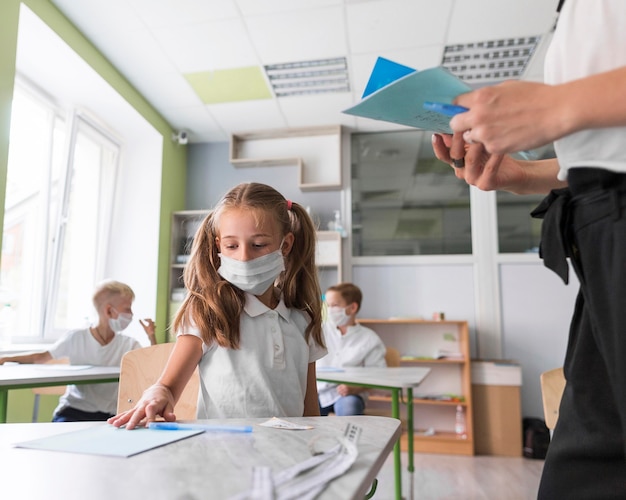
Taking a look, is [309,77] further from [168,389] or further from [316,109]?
[168,389]

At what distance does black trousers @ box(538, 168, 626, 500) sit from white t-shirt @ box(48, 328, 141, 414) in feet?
7.34

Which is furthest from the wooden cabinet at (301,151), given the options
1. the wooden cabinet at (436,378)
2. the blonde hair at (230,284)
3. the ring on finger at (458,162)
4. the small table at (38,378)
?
the ring on finger at (458,162)

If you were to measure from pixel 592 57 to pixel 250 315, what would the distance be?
3.06 ft

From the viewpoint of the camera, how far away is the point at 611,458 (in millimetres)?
675

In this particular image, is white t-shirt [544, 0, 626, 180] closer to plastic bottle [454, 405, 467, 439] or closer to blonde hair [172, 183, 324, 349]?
blonde hair [172, 183, 324, 349]

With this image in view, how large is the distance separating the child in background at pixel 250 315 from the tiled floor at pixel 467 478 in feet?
5.39

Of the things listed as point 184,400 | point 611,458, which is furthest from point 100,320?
point 611,458

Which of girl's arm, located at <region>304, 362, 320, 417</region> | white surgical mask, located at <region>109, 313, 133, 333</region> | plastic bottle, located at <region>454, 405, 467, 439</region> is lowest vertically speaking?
plastic bottle, located at <region>454, 405, 467, 439</region>

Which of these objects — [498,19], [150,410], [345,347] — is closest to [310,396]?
[150,410]

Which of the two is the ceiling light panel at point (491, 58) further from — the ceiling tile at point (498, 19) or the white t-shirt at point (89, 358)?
the white t-shirt at point (89, 358)

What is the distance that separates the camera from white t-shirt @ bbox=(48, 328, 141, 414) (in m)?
2.46

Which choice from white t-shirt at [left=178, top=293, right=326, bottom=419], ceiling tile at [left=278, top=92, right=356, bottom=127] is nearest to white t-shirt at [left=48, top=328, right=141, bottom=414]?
white t-shirt at [left=178, top=293, right=326, bottom=419]

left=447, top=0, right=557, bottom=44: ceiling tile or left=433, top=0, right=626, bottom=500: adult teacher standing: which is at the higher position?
left=447, top=0, right=557, bottom=44: ceiling tile

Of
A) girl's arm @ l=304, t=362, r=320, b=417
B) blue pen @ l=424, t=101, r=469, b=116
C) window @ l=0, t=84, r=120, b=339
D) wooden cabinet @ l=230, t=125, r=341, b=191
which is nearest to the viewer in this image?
blue pen @ l=424, t=101, r=469, b=116
